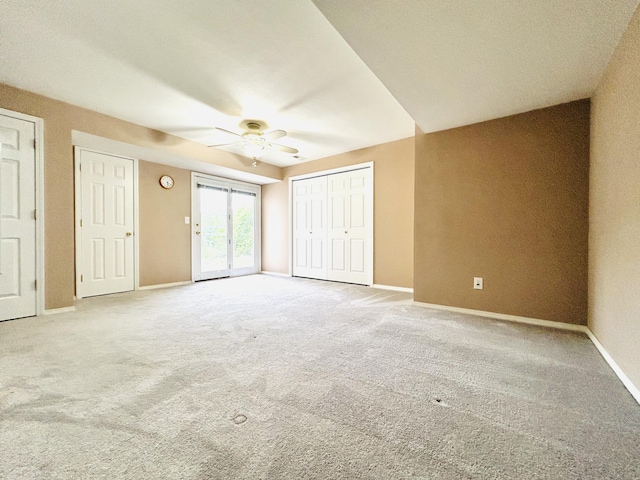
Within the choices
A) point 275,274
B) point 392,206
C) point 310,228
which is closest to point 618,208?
point 392,206

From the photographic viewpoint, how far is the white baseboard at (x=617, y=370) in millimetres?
1418

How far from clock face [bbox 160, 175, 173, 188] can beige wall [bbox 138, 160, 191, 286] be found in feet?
0.20

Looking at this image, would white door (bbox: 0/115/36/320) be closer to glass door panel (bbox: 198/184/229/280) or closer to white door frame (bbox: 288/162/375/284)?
glass door panel (bbox: 198/184/229/280)

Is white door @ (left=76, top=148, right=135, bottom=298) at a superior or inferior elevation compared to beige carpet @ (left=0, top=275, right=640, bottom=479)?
→ superior

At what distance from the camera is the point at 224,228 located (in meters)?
5.55

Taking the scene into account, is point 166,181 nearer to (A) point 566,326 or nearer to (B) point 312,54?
(B) point 312,54

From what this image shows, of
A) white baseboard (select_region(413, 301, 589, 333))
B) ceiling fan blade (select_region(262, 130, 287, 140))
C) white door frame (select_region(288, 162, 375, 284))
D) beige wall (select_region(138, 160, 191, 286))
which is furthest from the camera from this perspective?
white door frame (select_region(288, 162, 375, 284))

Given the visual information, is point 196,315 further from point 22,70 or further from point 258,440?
point 22,70

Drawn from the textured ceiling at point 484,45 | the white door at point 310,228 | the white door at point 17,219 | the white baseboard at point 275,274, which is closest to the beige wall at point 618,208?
the textured ceiling at point 484,45

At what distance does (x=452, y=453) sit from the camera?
1.04 m

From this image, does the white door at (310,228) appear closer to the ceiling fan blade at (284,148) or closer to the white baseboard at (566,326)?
the ceiling fan blade at (284,148)

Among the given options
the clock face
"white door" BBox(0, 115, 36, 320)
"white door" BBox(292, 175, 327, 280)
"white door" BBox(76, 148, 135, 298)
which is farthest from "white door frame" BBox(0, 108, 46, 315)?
"white door" BBox(292, 175, 327, 280)

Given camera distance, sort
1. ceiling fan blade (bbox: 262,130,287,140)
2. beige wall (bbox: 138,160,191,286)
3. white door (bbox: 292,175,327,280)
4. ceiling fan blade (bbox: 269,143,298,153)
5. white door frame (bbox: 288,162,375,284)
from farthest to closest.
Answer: white door (bbox: 292,175,327,280), white door frame (bbox: 288,162,375,284), beige wall (bbox: 138,160,191,286), ceiling fan blade (bbox: 269,143,298,153), ceiling fan blade (bbox: 262,130,287,140)

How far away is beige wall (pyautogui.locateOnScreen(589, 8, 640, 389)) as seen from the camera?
1.49m
